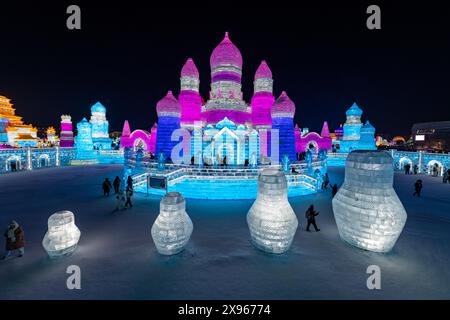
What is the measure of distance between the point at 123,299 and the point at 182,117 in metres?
18.1

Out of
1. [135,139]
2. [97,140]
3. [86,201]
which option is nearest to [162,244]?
[86,201]

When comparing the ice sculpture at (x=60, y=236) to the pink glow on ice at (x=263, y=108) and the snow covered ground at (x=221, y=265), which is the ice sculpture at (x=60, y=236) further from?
the pink glow on ice at (x=263, y=108)

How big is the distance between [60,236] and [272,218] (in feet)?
22.0

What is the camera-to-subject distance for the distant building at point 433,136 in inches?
2299

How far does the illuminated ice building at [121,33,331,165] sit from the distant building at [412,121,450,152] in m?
63.5

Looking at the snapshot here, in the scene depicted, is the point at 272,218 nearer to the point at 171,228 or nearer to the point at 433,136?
the point at 171,228

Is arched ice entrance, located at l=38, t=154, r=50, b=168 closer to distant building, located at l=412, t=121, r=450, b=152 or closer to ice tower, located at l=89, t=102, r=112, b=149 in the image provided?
ice tower, located at l=89, t=102, r=112, b=149

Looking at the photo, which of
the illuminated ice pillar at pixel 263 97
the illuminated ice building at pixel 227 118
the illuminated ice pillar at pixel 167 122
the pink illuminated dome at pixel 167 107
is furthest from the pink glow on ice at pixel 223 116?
the pink illuminated dome at pixel 167 107

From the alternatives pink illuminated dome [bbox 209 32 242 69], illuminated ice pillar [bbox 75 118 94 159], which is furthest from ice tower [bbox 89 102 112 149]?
pink illuminated dome [bbox 209 32 242 69]

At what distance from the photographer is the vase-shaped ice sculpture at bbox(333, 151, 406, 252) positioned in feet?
21.5

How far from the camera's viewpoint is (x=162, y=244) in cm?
645

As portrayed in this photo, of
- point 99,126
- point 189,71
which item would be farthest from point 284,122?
point 99,126
